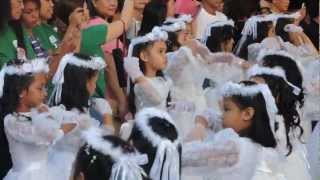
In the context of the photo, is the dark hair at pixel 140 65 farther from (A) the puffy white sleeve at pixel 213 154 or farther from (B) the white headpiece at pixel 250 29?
(B) the white headpiece at pixel 250 29

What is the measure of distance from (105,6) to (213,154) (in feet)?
4.47

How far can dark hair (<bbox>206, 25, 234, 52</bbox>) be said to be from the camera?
4934 mm

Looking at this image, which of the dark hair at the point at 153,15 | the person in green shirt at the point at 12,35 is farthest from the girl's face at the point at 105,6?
the person in green shirt at the point at 12,35

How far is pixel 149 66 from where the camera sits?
4301 mm

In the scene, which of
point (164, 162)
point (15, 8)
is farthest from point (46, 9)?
point (164, 162)

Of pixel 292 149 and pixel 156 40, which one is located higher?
pixel 156 40

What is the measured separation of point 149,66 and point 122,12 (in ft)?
1.25

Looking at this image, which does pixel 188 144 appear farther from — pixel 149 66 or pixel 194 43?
pixel 194 43

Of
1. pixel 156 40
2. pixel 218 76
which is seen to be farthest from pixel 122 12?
pixel 218 76

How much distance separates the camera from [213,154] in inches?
134

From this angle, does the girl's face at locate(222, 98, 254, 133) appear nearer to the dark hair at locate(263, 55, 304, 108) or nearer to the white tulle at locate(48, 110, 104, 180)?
the white tulle at locate(48, 110, 104, 180)

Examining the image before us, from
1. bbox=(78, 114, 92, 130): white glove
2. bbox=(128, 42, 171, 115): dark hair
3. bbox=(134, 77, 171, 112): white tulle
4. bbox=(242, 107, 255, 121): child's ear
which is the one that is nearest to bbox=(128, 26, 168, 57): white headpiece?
bbox=(128, 42, 171, 115): dark hair

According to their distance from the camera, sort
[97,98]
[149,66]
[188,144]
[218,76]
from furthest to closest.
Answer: [218,76] → [149,66] → [97,98] → [188,144]

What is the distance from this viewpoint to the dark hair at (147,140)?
10.1 ft
